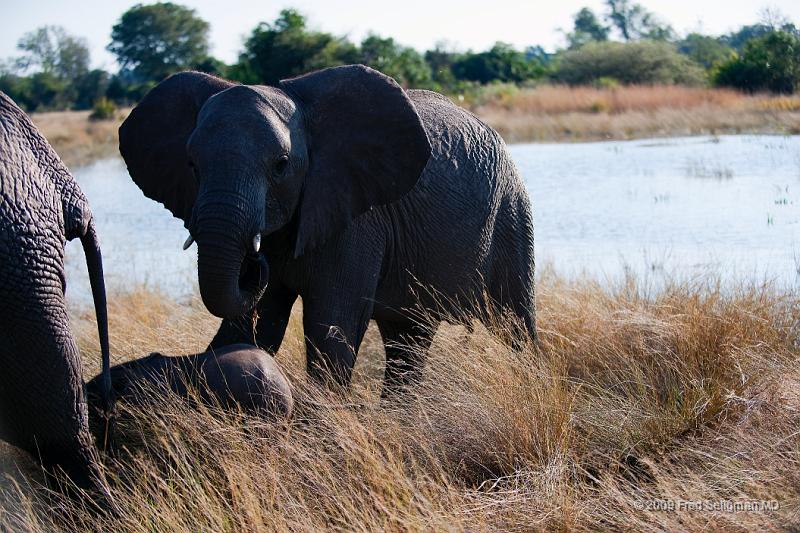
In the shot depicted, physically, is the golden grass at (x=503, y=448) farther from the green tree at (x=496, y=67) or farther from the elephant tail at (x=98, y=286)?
the green tree at (x=496, y=67)

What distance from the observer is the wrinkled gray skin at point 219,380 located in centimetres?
523

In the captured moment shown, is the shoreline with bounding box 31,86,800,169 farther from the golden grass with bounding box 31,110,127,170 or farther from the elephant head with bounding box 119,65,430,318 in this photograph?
the elephant head with bounding box 119,65,430,318

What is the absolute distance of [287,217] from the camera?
5.44m

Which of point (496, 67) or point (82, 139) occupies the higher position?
point (496, 67)

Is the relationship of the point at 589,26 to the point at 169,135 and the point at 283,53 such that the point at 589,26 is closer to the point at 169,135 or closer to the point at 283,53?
the point at 283,53

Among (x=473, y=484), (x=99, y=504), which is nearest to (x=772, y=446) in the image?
(x=473, y=484)

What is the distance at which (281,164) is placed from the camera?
5.30 meters

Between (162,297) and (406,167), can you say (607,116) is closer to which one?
(162,297)

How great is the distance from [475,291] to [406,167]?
117 cm

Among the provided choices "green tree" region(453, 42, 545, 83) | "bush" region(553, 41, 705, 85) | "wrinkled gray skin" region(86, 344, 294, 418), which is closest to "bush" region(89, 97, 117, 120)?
"bush" region(553, 41, 705, 85)

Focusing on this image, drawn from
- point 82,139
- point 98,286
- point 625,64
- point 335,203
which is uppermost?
point 625,64

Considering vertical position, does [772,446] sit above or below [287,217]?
below

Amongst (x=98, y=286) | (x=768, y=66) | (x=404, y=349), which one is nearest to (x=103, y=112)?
A: (x=768, y=66)

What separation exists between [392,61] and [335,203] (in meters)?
29.5
